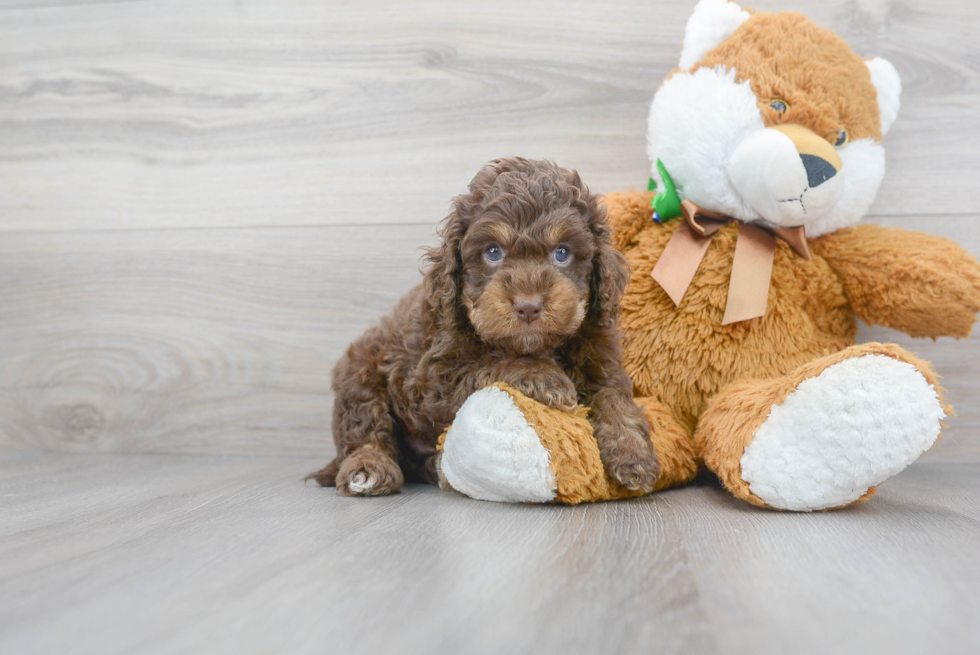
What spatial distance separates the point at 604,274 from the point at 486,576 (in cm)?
61

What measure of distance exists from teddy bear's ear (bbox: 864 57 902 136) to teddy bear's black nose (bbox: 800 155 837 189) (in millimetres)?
303

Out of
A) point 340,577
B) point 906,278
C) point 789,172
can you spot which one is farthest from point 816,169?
point 340,577

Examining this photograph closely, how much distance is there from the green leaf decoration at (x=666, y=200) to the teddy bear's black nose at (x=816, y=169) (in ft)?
0.91

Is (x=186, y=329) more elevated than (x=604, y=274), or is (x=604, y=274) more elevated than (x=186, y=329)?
Result: (x=604, y=274)

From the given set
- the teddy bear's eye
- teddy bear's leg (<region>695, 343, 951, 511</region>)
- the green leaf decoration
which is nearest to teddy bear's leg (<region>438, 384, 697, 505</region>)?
teddy bear's leg (<region>695, 343, 951, 511</region>)

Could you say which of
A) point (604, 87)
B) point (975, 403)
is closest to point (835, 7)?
point (604, 87)

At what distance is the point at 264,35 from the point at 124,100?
460 mm

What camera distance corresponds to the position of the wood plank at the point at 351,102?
5.99 feet

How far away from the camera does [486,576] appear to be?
3.04 feet

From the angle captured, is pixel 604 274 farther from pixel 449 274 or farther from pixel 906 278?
pixel 906 278

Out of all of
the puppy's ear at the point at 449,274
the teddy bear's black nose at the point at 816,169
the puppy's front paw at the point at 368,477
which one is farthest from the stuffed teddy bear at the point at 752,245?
the puppy's ear at the point at 449,274

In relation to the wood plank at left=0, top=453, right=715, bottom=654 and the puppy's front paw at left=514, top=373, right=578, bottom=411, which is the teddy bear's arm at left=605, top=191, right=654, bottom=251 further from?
the wood plank at left=0, top=453, right=715, bottom=654

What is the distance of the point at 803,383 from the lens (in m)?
1.23

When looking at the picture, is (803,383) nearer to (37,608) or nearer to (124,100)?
(37,608)
